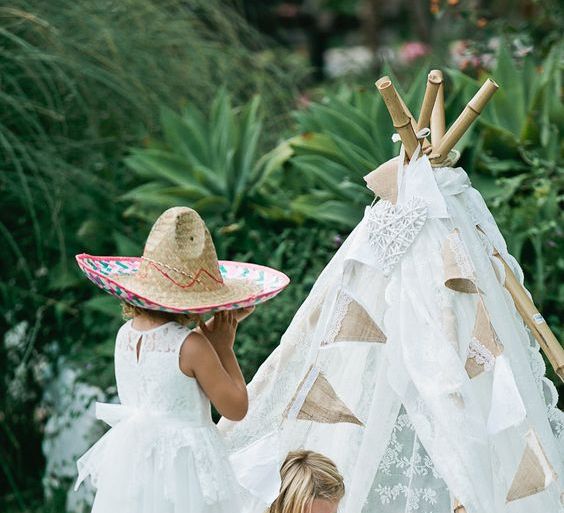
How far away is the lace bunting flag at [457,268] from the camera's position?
11.1ft

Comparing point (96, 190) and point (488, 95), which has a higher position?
point (488, 95)

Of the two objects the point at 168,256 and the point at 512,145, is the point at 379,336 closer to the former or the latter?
the point at 168,256

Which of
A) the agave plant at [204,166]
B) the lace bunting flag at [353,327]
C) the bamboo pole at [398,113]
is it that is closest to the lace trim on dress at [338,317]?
the lace bunting flag at [353,327]

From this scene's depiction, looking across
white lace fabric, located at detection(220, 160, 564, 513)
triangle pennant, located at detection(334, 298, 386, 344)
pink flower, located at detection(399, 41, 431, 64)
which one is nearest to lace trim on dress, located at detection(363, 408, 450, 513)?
white lace fabric, located at detection(220, 160, 564, 513)

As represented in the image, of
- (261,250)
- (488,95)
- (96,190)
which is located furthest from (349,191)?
(488,95)

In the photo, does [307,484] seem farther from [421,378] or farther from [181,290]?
[181,290]

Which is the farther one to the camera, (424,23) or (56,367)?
(424,23)

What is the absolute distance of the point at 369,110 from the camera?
5.72 meters

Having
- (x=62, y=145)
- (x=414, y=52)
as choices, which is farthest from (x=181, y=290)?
(x=414, y=52)

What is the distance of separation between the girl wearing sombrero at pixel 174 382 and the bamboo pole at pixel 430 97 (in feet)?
2.19

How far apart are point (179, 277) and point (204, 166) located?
8.65 feet

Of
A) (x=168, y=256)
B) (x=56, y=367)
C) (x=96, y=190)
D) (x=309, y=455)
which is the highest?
(x=168, y=256)

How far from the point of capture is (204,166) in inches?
236

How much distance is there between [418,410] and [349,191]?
2019mm
